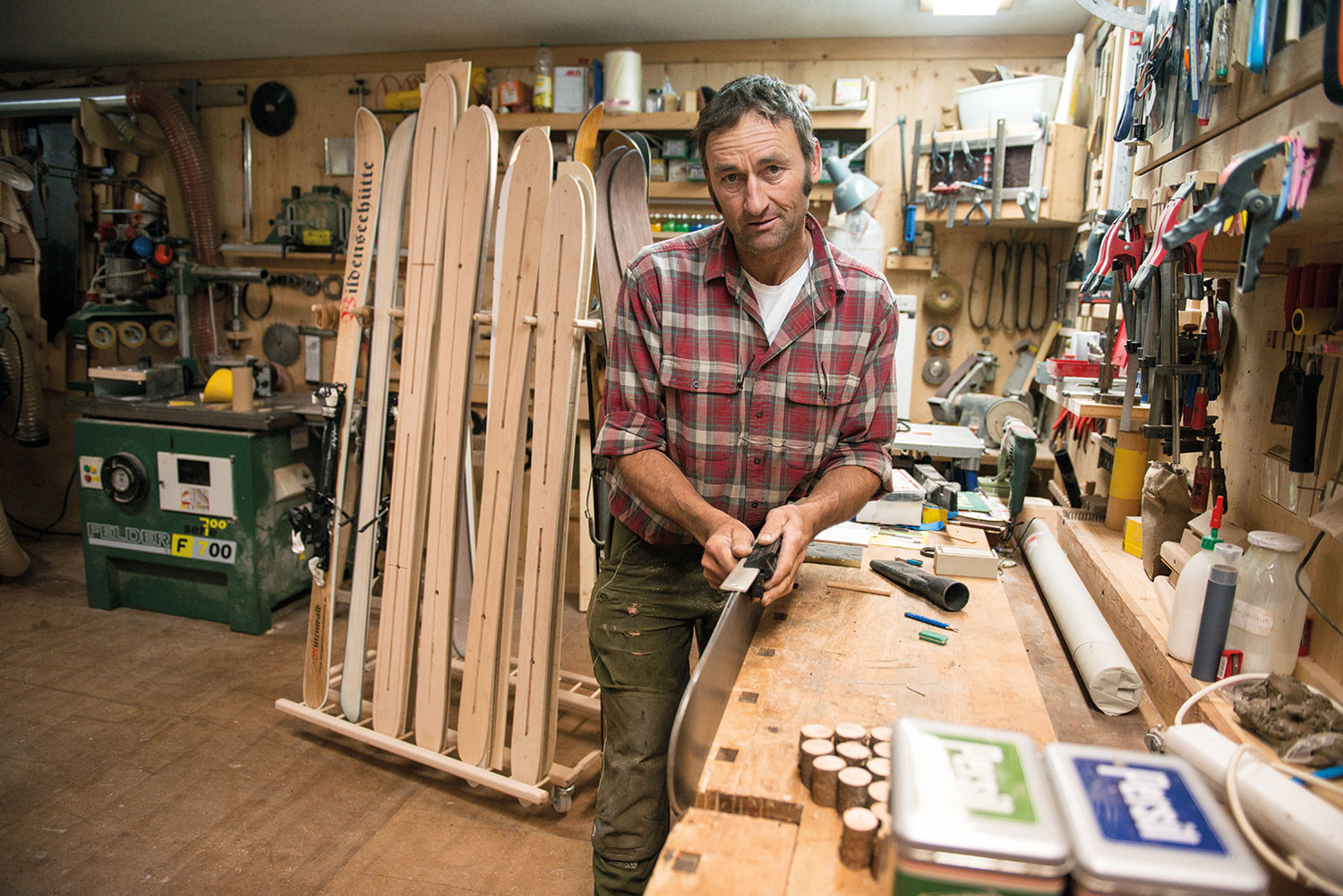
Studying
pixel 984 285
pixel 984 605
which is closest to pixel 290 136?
pixel 984 285

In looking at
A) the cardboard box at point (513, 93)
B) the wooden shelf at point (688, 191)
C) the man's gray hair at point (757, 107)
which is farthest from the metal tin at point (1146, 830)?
the cardboard box at point (513, 93)

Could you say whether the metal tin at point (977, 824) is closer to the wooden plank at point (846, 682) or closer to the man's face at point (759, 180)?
the wooden plank at point (846, 682)

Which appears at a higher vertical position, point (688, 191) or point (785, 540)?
point (688, 191)

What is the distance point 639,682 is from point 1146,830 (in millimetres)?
1123

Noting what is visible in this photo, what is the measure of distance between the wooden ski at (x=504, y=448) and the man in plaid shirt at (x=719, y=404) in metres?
0.67

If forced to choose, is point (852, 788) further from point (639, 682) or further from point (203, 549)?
point (203, 549)

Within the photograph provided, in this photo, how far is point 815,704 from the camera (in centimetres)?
124

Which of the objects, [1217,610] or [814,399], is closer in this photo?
[1217,610]

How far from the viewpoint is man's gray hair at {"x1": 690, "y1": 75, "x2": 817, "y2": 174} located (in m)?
1.48

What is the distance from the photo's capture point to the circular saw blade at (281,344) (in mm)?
4871

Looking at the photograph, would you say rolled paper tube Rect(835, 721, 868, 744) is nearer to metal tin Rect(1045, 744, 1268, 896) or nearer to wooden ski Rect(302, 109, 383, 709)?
metal tin Rect(1045, 744, 1268, 896)

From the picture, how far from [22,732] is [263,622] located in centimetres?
93

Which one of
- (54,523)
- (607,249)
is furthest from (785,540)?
(54,523)

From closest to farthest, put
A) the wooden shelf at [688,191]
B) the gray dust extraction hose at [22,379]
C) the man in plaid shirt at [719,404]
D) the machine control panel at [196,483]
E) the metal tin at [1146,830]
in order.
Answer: the metal tin at [1146,830] → the man in plaid shirt at [719,404] → the machine control panel at [196,483] → the wooden shelf at [688,191] → the gray dust extraction hose at [22,379]
